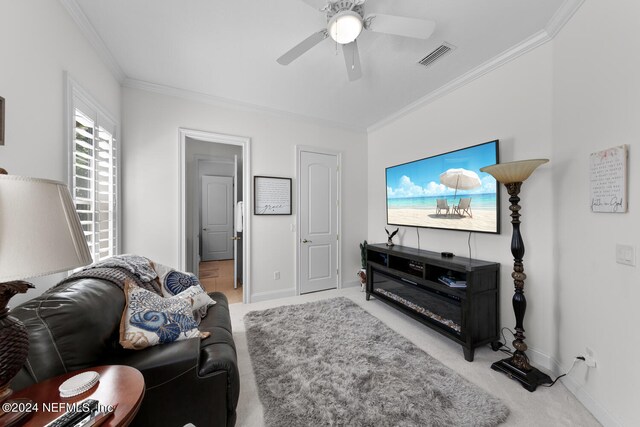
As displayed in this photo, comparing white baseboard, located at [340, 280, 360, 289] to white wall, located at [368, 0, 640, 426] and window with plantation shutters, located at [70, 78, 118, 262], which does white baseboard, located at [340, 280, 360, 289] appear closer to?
white wall, located at [368, 0, 640, 426]

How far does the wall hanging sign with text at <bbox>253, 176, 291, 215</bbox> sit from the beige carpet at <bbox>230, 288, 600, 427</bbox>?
1.45 meters

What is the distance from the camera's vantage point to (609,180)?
1.47 m

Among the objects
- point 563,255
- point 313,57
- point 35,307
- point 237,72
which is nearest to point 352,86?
point 313,57

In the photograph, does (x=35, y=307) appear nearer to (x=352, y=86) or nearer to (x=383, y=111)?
(x=352, y=86)

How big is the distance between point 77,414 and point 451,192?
9.69 ft

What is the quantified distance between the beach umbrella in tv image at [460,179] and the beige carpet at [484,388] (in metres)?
1.45

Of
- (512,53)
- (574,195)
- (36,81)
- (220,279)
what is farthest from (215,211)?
(574,195)

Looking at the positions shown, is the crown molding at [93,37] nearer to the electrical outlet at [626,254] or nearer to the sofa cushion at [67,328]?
the sofa cushion at [67,328]

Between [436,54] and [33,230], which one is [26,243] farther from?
[436,54]

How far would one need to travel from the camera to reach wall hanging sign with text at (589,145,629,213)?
1.39 m

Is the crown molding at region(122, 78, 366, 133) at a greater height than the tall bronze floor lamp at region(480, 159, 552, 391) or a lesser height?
greater

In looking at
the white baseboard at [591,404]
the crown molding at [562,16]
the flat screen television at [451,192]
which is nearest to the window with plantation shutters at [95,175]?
the flat screen television at [451,192]

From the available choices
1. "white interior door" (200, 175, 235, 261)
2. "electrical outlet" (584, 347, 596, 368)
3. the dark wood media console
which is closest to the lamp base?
the dark wood media console

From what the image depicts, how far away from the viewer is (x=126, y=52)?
7.53 feet
